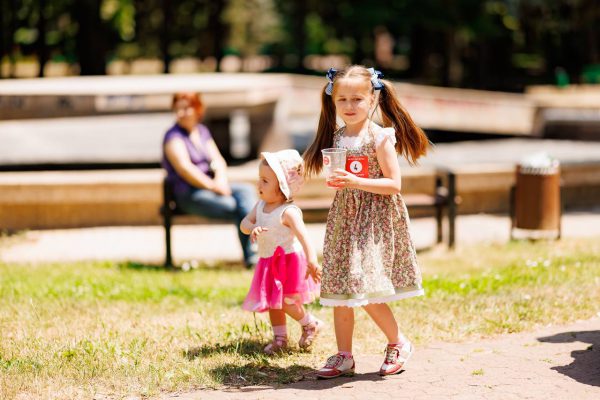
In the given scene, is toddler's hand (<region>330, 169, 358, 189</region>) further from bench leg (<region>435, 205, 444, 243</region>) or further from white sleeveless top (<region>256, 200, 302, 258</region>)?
bench leg (<region>435, 205, 444, 243</region>)

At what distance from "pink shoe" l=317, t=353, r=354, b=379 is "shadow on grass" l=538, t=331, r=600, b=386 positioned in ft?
3.72

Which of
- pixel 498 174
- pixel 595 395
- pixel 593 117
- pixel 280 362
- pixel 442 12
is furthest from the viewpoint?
pixel 442 12

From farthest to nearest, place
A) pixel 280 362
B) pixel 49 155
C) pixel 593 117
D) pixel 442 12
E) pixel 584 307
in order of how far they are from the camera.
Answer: pixel 442 12 < pixel 593 117 < pixel 49 155 < pixel 584 307 < pixel 280 362

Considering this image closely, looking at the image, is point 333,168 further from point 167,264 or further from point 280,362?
point 167,264

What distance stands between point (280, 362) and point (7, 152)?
14.4 metres

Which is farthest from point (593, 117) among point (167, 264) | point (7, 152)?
point (167, 264)

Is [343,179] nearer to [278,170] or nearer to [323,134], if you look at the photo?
[323,134]

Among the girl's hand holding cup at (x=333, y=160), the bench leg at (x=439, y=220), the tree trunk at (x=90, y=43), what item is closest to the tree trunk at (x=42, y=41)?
the tree trunk at (x=90, y=43)

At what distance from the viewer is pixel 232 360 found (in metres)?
5.55

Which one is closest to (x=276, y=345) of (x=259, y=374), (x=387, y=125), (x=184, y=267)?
(x=259, y=374)

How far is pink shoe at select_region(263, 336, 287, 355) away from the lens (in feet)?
18.7

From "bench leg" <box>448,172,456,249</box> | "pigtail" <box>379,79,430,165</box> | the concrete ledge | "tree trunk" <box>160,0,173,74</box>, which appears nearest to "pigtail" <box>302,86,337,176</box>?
"pigtail" <box>379,79,430,165</box>

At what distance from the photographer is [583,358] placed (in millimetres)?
5484

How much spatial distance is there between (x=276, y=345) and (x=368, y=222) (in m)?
1.05
